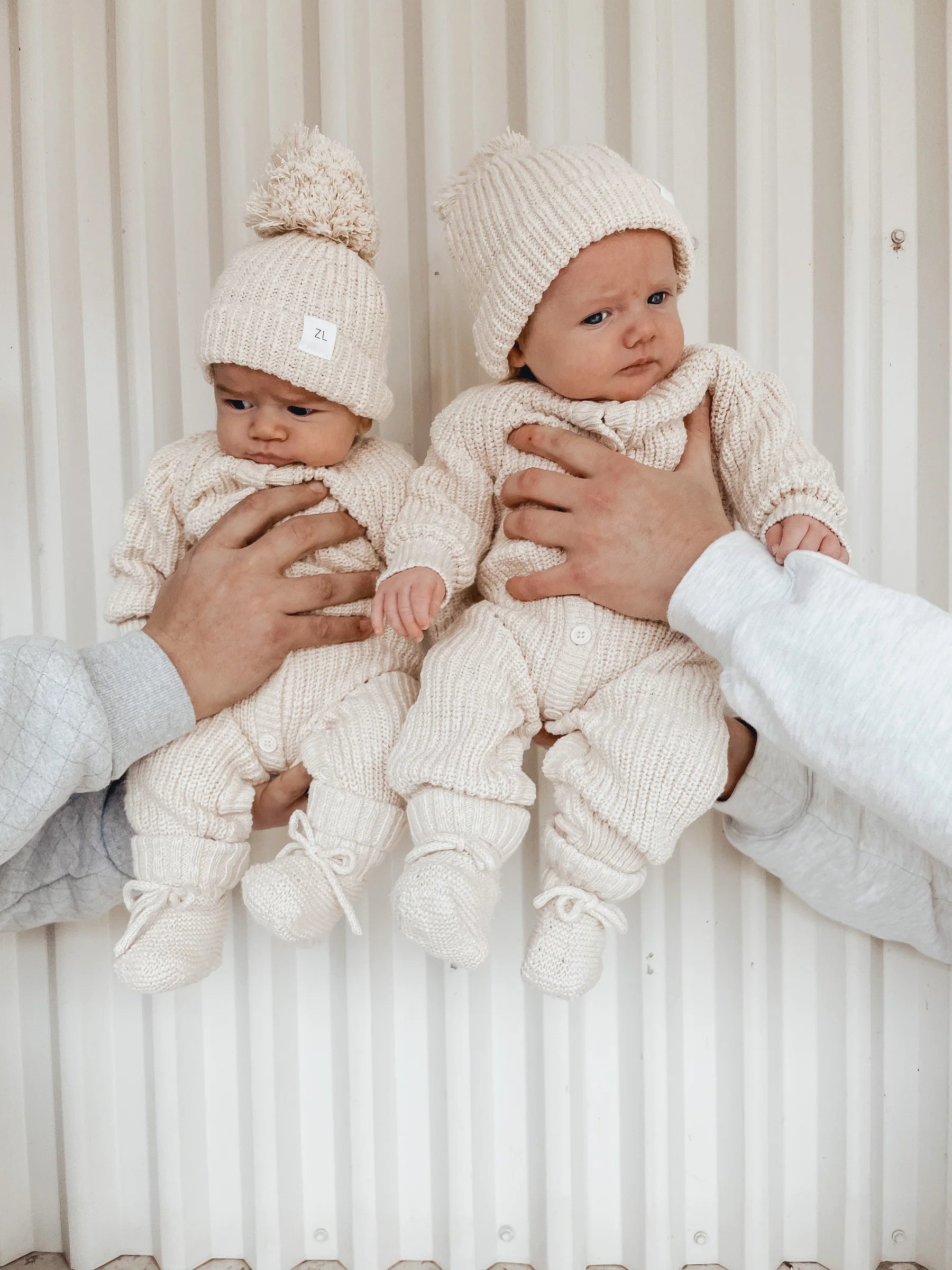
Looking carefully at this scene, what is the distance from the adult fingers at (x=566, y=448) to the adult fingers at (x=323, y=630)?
305 mm

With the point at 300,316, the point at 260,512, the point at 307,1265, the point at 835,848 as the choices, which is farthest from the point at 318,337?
the point at 307,1265

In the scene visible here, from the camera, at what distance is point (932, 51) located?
1.38m

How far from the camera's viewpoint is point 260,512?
118cm

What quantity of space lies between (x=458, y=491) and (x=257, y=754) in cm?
41

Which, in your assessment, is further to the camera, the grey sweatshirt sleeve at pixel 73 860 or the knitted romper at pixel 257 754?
the grey sweatshirt sleeve at pixel 73 860

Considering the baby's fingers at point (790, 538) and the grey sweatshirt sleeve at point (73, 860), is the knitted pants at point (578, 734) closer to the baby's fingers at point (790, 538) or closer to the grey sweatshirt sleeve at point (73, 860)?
the baby's fingers at point (790, 538)

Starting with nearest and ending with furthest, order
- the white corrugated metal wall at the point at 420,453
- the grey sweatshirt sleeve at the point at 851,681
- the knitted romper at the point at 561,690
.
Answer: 1. the grey sweatshirt sleeve at the point at 851,681
2. the knitted romper at the point at 561,690
3. the white corrugated metal wall at the point at 420,453

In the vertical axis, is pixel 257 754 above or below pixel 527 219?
below

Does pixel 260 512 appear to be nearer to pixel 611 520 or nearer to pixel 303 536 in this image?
pixel 303 536

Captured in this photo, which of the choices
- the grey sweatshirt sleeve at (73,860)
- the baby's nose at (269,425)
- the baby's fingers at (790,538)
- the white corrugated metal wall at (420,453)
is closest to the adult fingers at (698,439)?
the baby's fingers at (790,538)

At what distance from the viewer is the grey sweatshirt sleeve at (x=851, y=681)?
876 millimetres

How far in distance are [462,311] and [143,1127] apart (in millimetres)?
1398

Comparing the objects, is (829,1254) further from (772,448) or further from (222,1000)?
(772,448)

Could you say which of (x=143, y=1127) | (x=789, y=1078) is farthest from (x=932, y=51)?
(x=143, y=1127)
